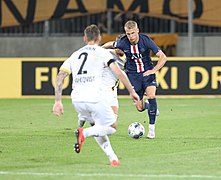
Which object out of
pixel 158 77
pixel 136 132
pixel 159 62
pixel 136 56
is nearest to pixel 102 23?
pixel 158 77

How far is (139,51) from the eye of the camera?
15.4 metres

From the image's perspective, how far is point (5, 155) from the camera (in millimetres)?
12312

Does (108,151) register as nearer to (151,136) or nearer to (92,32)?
(92,32)

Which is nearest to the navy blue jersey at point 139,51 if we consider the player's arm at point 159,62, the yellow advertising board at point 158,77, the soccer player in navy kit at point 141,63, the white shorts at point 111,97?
the soccer player in navy kit at point 141,63

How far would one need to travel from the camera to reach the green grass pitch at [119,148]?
10.4 m

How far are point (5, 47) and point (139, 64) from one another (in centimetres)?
1553

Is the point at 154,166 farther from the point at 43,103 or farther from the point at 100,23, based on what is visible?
the point at 100,23

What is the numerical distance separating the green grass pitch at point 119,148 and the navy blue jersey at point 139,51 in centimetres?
120

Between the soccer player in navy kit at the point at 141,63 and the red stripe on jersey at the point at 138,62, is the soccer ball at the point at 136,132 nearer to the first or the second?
the soccer player in navy kit at the point at 141,63

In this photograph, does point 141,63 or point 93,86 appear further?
point 141,63

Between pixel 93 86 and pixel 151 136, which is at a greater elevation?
pixel 93 86

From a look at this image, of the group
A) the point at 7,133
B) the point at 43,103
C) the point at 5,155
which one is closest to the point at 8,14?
the point at 43,103

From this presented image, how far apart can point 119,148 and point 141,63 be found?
2.66 meters

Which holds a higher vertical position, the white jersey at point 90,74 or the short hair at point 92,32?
the short hair at point 92,32
